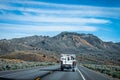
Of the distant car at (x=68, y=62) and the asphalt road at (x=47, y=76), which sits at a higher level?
the distant car at (x=68, y=62)

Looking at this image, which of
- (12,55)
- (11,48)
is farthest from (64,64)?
(11,48)

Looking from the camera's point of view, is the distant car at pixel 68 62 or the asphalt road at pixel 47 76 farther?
the distant car at pixel 68 62

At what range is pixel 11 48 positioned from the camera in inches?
7185

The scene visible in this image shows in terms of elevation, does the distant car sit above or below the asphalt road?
above

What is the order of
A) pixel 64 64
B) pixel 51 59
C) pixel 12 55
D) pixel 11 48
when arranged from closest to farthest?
pixel 64 64, pixel 12 55, pixel 51 59, pixel 11 48

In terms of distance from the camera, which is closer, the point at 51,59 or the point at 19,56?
the point at 19,56

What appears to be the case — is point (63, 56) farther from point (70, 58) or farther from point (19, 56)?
point (19, 56)

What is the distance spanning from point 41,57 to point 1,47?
2400 cm

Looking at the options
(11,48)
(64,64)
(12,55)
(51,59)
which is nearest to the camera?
(64,64)

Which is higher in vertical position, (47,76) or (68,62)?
(68,62)

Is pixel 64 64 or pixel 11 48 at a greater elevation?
pixel 11 48

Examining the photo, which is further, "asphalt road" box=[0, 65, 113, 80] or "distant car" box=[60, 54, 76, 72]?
"distant car" box=[60, 54, 76, 72]

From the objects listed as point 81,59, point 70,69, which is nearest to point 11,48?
point 81,59

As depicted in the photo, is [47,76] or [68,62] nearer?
[47,76]
